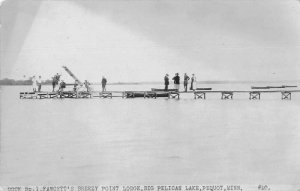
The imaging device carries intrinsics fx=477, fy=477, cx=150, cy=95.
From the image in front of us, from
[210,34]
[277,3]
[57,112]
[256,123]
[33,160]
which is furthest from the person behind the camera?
[57,112]

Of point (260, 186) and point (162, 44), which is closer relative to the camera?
point (260, 186)

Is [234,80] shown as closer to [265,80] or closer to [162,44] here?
[265,80]

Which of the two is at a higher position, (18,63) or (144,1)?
(144,1)

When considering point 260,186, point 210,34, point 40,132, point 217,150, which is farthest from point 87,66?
point 260,186
